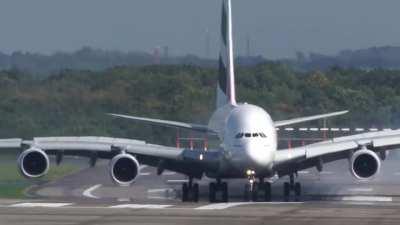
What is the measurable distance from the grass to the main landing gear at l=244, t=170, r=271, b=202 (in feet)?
21.6

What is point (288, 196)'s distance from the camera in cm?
3941

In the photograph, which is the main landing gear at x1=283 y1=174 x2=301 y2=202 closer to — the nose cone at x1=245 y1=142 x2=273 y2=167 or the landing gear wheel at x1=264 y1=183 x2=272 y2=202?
the landing gear wheel at x1=264 y1=183 x2=272 y2=202

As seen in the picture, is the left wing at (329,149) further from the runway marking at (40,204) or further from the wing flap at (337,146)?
the runway marking at (40,204)

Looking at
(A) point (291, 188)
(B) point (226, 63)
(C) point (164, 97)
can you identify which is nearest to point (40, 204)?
(A) point (291, 188)

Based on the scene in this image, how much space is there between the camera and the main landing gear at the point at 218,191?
36.8 metres

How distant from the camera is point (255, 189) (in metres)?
35.9

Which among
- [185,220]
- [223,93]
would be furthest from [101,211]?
[223,93]

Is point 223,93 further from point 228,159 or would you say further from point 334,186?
point 228,159

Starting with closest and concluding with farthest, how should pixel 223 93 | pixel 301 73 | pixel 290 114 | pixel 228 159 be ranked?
pixel 228 159, pixel 223 93, pixel 290 114, pixel 301 73

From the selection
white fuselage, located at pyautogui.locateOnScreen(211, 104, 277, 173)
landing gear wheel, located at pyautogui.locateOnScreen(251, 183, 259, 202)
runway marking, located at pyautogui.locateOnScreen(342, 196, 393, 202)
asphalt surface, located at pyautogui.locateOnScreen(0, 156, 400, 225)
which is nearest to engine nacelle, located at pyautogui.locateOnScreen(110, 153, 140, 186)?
asphalt surface, located at pyautogui.locateOnScreen(0, 156, 400, 225)

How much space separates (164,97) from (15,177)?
1453 centimetres

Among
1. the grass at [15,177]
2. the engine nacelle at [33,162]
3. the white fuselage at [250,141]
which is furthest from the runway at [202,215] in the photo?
the grass at [15,177]

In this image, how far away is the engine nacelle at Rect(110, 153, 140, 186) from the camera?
37250 mm

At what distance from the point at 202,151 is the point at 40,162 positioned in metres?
4.41
